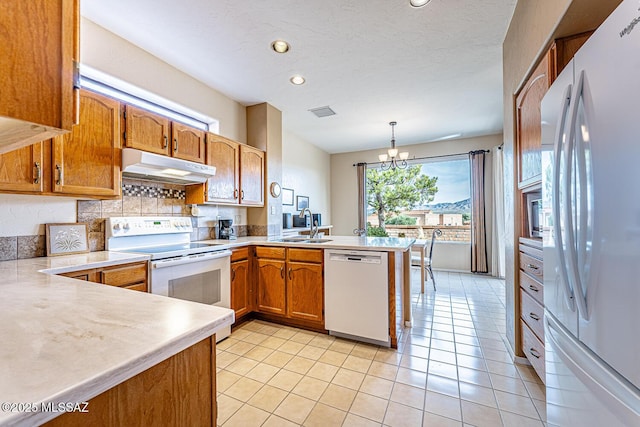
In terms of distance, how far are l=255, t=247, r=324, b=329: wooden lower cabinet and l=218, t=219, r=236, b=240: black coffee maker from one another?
468mm

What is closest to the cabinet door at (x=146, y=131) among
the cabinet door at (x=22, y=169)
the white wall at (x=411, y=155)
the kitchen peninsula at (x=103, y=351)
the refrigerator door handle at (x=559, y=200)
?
the cabinet door at (x=22, y=169)

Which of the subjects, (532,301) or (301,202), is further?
(301,202)

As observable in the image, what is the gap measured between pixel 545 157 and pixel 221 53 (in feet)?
8.72

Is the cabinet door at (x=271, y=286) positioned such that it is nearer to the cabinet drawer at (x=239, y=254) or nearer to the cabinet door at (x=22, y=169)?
the cabinet drawer at (x=239, y=254)

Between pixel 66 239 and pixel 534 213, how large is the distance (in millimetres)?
3421

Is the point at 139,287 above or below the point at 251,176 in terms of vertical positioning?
below

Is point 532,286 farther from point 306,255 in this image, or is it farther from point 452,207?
point 452,207

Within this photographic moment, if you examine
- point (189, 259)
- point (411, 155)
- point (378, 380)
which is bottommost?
point (378, 380)

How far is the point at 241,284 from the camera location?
2.79 m

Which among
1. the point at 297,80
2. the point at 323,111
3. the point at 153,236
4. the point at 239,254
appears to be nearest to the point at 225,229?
the point at 239,254

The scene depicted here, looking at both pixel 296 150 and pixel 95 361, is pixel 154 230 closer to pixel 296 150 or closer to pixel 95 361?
pixel 95 361

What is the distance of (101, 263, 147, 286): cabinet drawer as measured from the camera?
1.69 m

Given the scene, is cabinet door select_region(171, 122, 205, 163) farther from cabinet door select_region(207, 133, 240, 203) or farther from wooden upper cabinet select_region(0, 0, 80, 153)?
wooden upper cabinet select_region(0, 0, 80, 153)

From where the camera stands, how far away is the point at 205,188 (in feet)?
9.10
